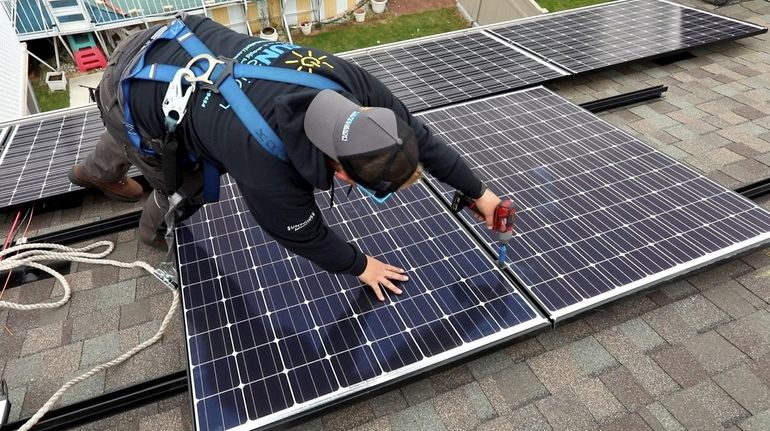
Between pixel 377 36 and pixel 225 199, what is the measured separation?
2095 centimetres

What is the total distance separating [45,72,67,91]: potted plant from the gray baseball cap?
20734mm

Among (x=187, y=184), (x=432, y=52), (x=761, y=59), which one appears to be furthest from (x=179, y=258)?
(x=761, y=59)

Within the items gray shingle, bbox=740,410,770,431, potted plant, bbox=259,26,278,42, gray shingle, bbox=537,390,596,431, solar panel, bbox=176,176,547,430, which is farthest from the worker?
potted plant, bbox=259,26,278,42

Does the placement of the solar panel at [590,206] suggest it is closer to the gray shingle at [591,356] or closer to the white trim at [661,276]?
the white trim at [661,276]

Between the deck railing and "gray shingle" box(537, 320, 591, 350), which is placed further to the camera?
the deck railing

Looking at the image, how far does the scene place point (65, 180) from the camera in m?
5.05

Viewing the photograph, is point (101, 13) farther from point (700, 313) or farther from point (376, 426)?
point (700, 313)

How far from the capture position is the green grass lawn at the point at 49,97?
700 inches

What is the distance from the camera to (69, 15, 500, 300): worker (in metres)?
2.37

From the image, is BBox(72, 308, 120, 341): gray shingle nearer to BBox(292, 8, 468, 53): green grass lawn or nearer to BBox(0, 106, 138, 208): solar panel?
BBox(0, 106, 138, 208): solar panel

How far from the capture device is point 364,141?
230 centimetres

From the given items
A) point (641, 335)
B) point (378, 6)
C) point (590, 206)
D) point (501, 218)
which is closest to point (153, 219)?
point (501, 218)

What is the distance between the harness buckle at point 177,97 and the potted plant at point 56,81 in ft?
64.8

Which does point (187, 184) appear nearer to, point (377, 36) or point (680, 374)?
point (680, 374)
